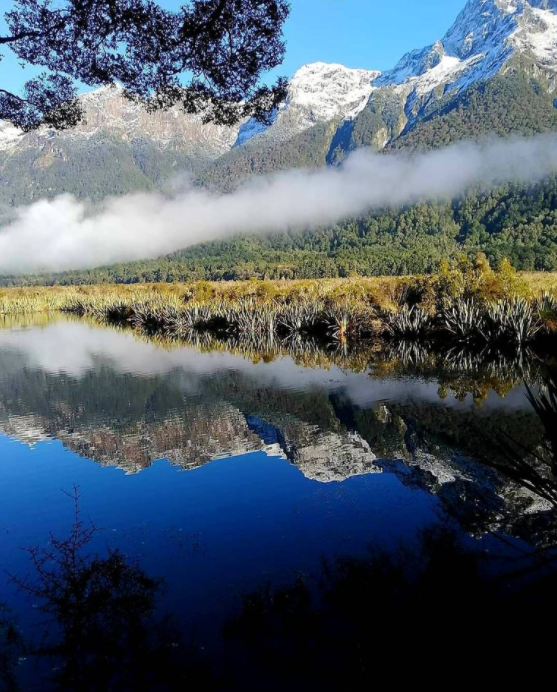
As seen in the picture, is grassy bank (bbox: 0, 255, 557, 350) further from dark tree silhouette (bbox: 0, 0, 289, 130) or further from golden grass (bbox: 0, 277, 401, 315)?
dark tree silhouette (bbox: 0, 0, 289, 130)

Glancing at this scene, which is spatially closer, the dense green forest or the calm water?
the calm water

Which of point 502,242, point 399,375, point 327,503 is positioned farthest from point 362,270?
point 327,503

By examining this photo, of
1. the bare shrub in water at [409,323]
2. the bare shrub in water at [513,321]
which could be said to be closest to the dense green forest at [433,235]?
the bare shrub in water at [409,323]

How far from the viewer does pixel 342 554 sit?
176 inches

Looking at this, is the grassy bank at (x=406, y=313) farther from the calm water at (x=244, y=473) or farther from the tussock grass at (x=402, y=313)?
the calm water at (x=244, y=473)

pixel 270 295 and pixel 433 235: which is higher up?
pixel 433 235

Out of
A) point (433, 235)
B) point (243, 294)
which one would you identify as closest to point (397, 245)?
point (433, 235)

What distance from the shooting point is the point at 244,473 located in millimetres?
6652

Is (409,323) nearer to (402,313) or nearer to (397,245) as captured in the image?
(402,313)

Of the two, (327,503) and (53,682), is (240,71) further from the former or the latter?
(53,682)

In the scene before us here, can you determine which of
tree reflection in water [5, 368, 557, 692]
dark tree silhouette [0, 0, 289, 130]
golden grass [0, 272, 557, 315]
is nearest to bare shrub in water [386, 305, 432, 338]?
golden grass [0, 272, 557, 315]

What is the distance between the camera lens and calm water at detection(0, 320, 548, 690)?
4520 mm

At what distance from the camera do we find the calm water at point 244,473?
452 centimetres

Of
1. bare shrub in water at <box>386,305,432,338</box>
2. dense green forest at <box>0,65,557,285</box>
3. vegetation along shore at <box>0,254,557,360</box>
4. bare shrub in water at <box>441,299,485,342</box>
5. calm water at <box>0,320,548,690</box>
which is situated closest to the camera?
calm water at <box>0,320,548,690</box>
